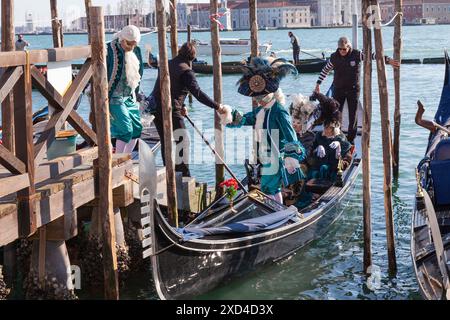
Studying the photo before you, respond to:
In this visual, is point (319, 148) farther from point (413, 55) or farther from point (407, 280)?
point (413, 55)

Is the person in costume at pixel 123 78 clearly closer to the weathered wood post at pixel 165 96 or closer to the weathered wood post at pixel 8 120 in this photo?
the weathered wood post at pixel 165 96

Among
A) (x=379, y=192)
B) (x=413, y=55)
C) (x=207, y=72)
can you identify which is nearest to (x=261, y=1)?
(x=413, y=55)

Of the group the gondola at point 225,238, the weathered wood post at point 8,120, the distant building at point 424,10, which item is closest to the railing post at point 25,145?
the gondola at point 225,238

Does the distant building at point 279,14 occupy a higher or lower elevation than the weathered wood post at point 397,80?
higher

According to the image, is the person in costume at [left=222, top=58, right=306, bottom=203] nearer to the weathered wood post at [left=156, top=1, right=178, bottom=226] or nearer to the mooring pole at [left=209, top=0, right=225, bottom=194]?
the weathered wood post at [left=156, top=1, right=178, bottom=226]

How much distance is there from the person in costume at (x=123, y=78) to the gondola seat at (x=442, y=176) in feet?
6.81

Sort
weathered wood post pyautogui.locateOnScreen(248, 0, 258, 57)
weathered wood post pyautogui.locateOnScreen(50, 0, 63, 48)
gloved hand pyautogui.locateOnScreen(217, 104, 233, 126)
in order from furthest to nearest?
1. weathered wood post pyautogui.locateOnScreen(50, 0, 63, 48)
2. weathered wood post pyautogui.locateOnScreen(248, 0, 258, 57)
3. gloved hand pyautogui.locateOnScreen(217, 104, 233, 126)

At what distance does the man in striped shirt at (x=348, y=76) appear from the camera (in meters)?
7.60

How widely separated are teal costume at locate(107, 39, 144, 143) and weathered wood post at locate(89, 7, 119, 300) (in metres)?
1.31

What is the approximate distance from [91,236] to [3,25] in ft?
5.24

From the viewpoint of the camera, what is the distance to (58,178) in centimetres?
440

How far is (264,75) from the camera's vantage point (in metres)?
5.29

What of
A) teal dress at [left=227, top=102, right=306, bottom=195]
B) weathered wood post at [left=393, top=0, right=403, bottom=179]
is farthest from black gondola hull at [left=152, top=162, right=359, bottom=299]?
weathered wood post at [left=393, top=0, right=403, bottom=179]

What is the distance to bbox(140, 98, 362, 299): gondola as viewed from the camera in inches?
170
